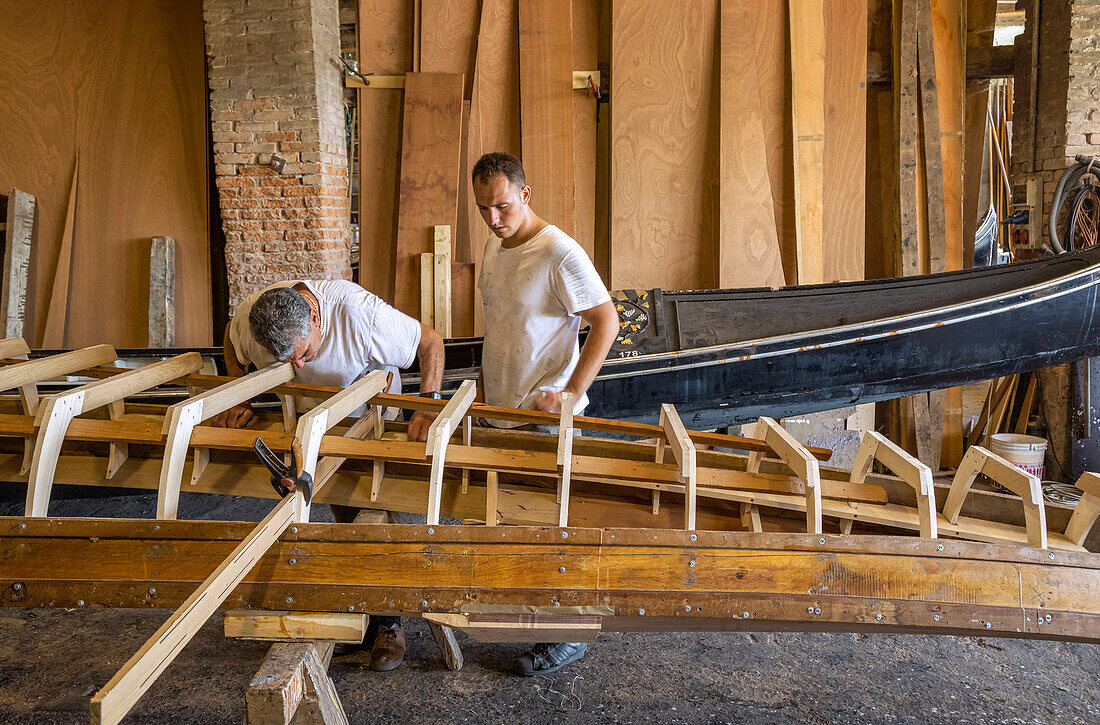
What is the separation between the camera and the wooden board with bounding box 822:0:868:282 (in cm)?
494

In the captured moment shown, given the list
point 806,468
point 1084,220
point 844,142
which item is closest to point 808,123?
point 844,142

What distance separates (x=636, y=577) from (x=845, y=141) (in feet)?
14.2

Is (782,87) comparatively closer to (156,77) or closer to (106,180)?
(156,77)

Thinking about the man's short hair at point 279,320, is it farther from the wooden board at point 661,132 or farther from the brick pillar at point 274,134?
the wooden board at point 661,132

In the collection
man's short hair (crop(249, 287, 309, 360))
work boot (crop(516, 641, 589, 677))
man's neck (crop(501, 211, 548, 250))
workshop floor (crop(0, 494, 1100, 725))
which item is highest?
man's neck (crop(501, 211, 548, 250))

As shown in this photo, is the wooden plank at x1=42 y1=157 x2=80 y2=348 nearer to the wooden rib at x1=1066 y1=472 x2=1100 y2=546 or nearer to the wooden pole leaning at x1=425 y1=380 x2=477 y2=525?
the wooden pole leaning at x1=425 y1=380 x2=477 y2=525

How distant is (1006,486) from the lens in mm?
1856

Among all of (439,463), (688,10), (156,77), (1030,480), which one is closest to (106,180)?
(156,77)

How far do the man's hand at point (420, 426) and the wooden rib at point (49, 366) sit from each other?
127 cm

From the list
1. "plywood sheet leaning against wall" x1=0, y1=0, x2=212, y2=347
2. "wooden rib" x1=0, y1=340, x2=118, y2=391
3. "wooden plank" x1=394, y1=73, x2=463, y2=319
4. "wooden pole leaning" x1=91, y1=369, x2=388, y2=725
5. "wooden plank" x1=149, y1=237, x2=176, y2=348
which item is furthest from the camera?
"plywood sheet leaning against wall" x1=0, y1=0, x2=212, y2=347

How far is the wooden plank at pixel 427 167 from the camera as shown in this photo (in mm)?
4809

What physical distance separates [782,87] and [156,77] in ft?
14.9

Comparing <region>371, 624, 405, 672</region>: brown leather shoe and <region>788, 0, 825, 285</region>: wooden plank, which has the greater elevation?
<region>788, 0, 825, 285</region>: wooden plank

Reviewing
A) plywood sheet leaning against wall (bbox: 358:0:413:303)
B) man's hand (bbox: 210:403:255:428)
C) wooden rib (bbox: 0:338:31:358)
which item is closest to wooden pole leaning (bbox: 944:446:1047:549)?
man's hand (bbox: 210:403:255:428)
